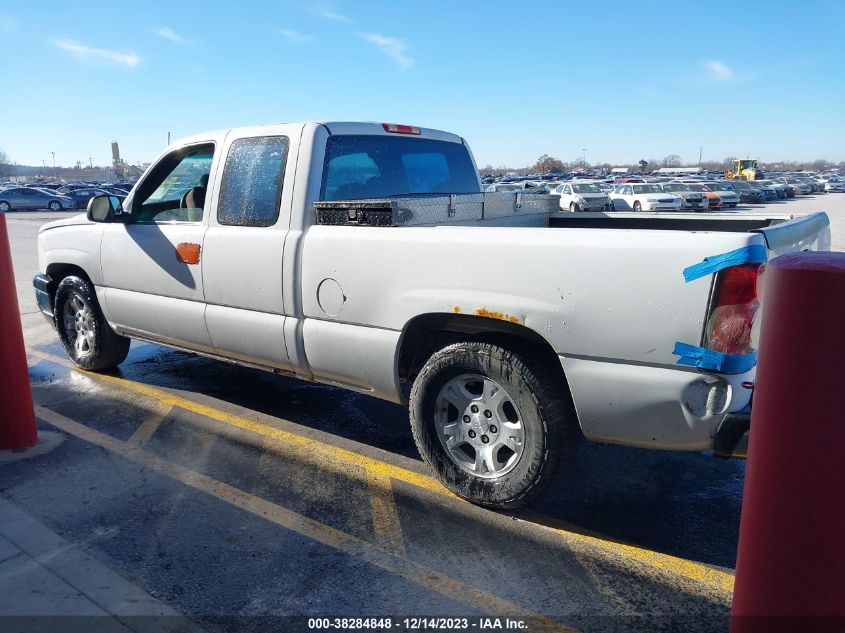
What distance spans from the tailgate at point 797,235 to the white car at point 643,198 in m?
26.1

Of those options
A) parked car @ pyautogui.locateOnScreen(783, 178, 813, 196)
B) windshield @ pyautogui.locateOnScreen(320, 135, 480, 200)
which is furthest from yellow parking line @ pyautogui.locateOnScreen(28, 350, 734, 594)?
parked car @ pyautogui.locateOnScreen(783, 178, 813, 196)

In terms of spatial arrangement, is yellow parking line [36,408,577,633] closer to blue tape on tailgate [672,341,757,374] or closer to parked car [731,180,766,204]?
blue tape on tailgate [672,341,757,374]

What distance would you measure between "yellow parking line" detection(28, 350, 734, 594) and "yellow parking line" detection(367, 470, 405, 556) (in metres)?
Answer: 0.10

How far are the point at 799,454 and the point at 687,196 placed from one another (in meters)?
32.7

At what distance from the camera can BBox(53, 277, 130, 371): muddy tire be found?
18.2ft

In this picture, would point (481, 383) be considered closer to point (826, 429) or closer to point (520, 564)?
point (520, 564)

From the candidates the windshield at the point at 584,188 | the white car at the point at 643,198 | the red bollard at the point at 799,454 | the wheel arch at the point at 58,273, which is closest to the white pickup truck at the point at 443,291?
the wheel arch at the point at 58,273

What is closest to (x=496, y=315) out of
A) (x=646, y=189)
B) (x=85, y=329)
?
(x=85, y=329)

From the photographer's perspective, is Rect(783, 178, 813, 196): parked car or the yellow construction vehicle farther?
the yellow construction vehicle

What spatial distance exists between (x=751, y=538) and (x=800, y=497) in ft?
0.67

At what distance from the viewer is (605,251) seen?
2797 mm

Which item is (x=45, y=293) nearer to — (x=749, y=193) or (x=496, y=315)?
(x=496, y=315)

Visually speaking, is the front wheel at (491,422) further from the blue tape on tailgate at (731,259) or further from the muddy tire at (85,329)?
the muddy tire at (85,329)

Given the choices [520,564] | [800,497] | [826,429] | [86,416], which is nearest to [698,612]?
[520,564]
